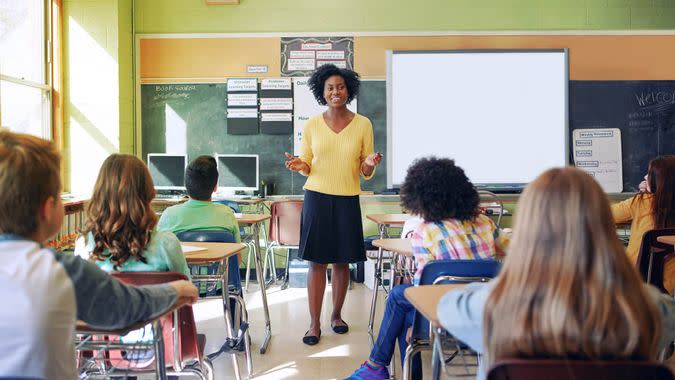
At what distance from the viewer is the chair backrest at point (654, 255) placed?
3097 mm

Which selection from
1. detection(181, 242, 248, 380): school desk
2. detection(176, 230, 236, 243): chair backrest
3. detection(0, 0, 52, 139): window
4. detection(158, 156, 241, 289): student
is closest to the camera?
detection(181, 242, 248, 380): school desk

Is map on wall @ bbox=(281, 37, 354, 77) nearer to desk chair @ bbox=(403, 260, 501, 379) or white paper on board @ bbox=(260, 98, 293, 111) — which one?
white paper on board @ bbox=(260, 98, 293, 111)

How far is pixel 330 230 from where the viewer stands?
353cm

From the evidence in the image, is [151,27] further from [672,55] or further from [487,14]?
[672,55]

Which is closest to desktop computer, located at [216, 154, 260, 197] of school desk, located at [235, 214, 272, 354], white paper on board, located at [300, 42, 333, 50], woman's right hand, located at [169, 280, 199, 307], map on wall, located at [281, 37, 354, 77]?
map on wall, located at [281, 37, 354, 77]

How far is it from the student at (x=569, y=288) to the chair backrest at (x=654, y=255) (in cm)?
211

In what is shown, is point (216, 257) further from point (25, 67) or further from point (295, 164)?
point (25, 67)

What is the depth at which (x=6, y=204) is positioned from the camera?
46.3 inches

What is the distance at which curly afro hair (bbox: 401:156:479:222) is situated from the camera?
91.8 inches

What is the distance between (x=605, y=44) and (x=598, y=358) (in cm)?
532

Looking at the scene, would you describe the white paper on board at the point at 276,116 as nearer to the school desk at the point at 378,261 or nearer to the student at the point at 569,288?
the school desk at the point at 378,261

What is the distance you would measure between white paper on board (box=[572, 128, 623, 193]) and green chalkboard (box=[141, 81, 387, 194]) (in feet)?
6.20

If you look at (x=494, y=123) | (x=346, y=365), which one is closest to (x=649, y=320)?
(x=346, y=365)

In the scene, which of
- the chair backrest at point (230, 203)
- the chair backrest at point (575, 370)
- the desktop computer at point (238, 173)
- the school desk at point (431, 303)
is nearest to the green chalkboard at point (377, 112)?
the desktop computer at point (238, 173)
